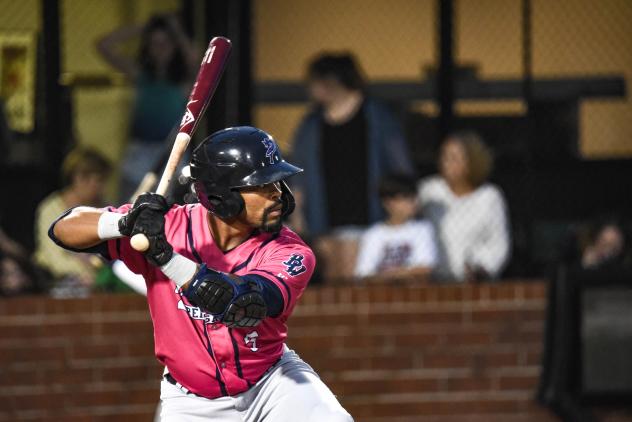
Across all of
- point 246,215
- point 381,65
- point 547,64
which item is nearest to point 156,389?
point 381,65

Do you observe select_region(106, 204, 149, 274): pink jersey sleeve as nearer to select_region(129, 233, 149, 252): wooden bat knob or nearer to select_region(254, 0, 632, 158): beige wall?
select_region(129, 233, 149, 252): wooden bat knob

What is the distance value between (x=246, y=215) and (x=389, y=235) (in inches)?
135

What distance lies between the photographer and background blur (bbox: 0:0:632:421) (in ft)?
29.8

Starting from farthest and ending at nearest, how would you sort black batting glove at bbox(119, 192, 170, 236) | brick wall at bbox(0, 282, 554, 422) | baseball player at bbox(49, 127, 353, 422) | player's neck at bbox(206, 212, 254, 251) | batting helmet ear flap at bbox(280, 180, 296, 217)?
brick wall at bbox(0, 282, 554, 422), player's neck at bbox(206, 212, 254, 251), batting helmet ear flap at bbox(280, 180, 296, 217), baseball player at bbox(49, 127, 353, 422), black batting glove at bbox(119, 192, 170, 236)

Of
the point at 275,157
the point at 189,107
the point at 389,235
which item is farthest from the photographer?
the point at 389,235

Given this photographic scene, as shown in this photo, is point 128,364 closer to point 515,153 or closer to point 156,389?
point 156,389

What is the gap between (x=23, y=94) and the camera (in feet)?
29.9

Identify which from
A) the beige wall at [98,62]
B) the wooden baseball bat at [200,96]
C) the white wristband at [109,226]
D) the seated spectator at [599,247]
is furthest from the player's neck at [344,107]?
the white wristband at [109,226]

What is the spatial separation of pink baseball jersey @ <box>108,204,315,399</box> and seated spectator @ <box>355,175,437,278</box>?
3.17m

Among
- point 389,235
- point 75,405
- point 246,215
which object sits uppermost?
point 246,215

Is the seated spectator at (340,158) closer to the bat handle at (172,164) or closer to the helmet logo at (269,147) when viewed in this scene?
the bat handle at (172,164)

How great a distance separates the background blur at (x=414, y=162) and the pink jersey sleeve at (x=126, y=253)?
3.43 m

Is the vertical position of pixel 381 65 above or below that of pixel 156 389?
above

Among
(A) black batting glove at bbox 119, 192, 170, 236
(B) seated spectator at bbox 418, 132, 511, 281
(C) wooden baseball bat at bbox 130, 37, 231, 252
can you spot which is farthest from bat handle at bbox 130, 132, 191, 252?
(B) seated spectator at bbox 418, 132, 511, 281
